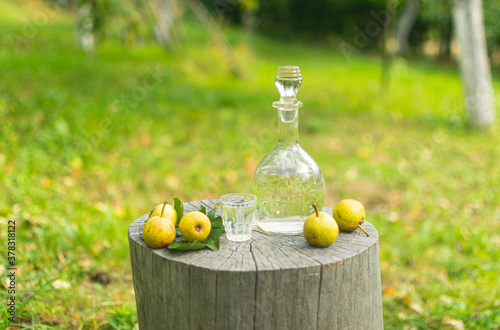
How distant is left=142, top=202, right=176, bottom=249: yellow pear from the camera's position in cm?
190

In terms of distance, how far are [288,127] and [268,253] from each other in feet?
1.91

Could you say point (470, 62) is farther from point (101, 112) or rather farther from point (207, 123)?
point (101, 112)

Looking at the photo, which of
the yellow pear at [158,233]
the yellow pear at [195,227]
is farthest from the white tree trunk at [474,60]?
the yellow pear at [158,233]

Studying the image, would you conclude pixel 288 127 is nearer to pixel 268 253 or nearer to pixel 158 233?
pixel 268 253

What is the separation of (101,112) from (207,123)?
57.2 inches

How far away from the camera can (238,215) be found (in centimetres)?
198

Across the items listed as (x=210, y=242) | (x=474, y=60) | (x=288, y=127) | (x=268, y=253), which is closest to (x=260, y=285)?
(x=268, y=253)

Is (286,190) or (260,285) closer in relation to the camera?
(260,285)

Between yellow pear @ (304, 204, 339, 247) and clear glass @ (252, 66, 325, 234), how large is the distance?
188mm

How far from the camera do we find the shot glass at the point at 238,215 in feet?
6.45

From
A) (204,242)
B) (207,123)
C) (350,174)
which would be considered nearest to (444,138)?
(350,174)

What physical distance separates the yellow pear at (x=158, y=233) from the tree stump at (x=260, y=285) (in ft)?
0.10

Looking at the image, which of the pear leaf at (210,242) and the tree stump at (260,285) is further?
the pear leaf at (210,242)

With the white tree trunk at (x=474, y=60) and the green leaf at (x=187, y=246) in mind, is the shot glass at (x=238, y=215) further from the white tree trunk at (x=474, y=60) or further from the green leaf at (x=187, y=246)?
the white tree trunk at (x=474, y=60)
